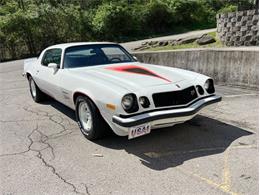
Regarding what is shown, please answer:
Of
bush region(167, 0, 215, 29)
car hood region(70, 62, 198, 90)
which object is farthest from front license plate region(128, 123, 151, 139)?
bush region(167, 0, 215, 29)

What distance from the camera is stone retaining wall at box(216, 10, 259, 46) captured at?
376 inches

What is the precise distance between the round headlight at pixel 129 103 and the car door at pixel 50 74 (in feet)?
5.74

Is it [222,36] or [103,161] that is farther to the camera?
[222,36]

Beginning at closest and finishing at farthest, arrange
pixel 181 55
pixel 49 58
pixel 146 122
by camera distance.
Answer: pixel 146 122 < pixel 49 58 < pixel 181 55

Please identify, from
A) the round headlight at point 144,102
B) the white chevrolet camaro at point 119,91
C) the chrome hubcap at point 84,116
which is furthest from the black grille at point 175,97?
the chrome hubcap at point 84,116

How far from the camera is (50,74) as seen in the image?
562cm

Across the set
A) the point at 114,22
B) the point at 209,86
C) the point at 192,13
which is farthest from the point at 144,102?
the point at 192,13

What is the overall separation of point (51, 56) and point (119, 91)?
2673 millimetres

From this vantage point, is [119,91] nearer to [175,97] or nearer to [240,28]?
[175,97]

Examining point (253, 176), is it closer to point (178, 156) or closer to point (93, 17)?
point (178, 156)

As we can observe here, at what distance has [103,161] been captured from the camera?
388 centimetres

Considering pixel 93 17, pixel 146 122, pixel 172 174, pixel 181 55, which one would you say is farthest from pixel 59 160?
pixel 93 17

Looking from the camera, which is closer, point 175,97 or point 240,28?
point 175,97

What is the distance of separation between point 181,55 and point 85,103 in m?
5.02
